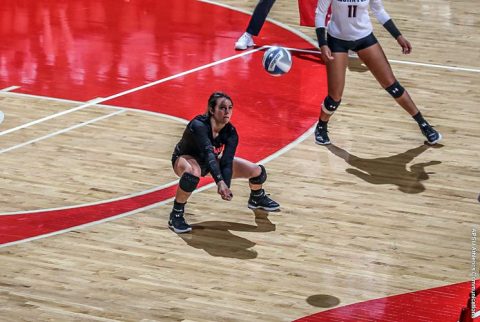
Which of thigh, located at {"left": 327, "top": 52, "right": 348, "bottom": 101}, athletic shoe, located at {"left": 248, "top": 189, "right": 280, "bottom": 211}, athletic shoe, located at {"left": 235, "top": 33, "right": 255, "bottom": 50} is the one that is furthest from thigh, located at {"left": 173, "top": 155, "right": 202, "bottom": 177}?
athletic shoe, located at {"left": 235, "top": 33, "right": 255, "bottom": 50}

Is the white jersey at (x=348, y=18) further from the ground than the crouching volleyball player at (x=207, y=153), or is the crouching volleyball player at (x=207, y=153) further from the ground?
the white jersey at (x=348, y=18)

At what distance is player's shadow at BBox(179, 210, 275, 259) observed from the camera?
11398 millimetres

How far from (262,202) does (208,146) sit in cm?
113

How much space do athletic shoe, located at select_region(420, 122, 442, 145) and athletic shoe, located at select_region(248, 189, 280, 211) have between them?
9.08ft

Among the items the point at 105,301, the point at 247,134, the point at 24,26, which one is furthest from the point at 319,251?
the point at 24,26

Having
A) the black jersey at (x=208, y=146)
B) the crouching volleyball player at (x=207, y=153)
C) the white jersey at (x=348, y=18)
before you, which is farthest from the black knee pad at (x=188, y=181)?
the white jersey at (x=348, y=18)

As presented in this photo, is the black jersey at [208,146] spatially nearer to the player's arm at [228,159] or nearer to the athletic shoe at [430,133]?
the player's arm at [228,159]

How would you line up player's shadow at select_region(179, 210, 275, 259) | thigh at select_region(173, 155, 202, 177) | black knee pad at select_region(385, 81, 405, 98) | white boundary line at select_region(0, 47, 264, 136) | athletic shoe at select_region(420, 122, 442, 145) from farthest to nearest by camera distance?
1. white boundary line at select_region(0, 47, 264, 136)
2. athletic shoe at select_region(420, 122, 442, 145)
3. black knee pad at select_region(385, 81, 405, 98)
4. thigh at select_region(173, 155, 202, 177)
5. player's shadow at select_region(179, 210, 275, 259)

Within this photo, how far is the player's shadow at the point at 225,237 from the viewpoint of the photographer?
11.4 meters

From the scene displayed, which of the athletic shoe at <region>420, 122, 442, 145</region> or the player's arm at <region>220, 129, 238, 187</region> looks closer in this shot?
the player's arm at <region>220, 129, 238, 187</region>

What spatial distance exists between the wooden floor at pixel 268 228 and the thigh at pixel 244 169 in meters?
0.46

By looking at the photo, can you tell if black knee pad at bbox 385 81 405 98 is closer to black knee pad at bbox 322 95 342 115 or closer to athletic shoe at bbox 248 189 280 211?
black knee pad at bbox 322 95 342 115

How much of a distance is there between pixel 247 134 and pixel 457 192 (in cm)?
291

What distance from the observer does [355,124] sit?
49.8 feet
